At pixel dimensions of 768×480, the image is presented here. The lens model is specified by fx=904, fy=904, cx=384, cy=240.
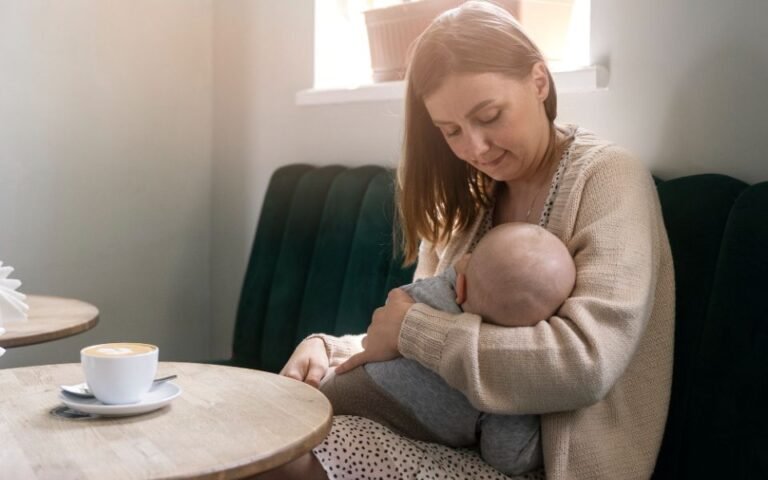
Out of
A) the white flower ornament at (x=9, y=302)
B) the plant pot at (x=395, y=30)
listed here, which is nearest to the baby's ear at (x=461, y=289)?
the white flower ornament at (x=9, y=302)

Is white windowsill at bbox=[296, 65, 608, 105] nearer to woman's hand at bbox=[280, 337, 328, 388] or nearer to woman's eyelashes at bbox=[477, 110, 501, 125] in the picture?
woman's eyelashes at bbox=[477, 110, 501, 125]

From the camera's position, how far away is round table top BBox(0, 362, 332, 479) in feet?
3.22

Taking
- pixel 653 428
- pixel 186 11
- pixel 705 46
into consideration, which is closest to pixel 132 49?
pixel 186 11

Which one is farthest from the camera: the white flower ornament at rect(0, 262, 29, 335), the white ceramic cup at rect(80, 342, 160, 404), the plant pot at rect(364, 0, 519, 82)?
Result: the plant pot at rect(364, 0, 519, 82)

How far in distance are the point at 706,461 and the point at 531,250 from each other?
0.47 meters

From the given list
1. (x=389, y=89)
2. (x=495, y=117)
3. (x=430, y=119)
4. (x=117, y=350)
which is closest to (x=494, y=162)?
(x=495, y=117)

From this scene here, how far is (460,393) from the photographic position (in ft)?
4.54

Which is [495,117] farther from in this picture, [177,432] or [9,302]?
[9,302]

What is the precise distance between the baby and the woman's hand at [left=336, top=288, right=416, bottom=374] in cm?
1

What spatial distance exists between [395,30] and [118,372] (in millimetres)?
1647

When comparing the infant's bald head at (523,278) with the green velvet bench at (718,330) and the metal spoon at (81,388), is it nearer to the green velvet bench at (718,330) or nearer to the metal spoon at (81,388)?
the green velvet bench at (718,330)

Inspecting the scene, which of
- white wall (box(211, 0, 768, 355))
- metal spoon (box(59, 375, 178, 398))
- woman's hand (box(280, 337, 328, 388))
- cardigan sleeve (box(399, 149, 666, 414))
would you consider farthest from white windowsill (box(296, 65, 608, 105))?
metal spoon (box(59, 375, 178, 398))

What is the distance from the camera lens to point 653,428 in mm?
1426

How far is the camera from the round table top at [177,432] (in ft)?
3.22
